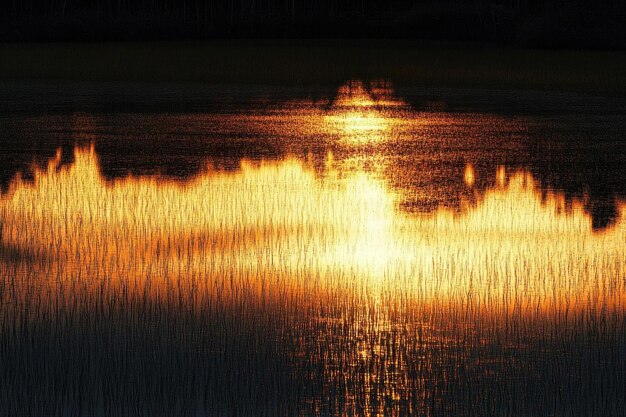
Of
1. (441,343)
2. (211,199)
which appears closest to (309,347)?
(441,343)

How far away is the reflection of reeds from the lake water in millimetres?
28

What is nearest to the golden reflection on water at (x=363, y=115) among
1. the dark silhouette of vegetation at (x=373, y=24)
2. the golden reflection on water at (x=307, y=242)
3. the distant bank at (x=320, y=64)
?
the distant bank at (x=320, y=64)

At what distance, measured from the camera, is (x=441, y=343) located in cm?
952

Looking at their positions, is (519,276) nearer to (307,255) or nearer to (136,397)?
(307,255)

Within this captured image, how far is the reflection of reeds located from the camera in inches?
326

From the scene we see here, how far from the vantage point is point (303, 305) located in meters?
10.6

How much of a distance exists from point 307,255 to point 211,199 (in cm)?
362

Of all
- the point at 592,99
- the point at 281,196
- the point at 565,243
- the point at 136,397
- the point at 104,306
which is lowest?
the point at 136,397

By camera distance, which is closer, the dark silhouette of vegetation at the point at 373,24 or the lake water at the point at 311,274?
the lake water at the point at 311,274

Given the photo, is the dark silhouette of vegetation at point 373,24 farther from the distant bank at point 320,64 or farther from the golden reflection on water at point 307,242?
the golden reflection on water at point 307,242

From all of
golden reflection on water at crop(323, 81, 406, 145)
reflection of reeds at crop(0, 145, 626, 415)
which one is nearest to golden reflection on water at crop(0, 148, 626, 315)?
reflection of reeds at crop(0, 145, 626, 415)

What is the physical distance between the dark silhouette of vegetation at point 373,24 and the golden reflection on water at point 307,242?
43242 millimetres

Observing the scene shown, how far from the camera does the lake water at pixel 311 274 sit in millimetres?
8391

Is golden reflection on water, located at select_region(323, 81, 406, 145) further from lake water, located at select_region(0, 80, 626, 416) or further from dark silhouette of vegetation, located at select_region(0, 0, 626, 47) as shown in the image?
dark silhouette of vegetation, located at select_region(0, 0, 626, 47)
